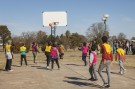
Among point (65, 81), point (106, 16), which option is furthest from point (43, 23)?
point (65, 81)

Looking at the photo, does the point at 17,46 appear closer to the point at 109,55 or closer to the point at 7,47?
the point at 7,47

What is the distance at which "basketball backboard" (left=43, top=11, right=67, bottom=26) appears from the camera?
118 feet

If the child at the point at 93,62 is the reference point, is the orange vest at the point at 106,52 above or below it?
above

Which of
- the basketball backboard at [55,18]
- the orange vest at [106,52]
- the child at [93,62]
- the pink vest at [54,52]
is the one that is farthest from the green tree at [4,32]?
the orange vest at [106,52]

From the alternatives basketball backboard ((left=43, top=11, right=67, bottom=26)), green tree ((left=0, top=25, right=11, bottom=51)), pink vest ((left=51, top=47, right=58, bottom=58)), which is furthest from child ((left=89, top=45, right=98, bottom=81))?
green tree ((left=0, top=25, right=11, bottom=51))

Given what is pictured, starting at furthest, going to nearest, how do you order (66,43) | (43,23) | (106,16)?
(66,43), (43,23), (106,16)

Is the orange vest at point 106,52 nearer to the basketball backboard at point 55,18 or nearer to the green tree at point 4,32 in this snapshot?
the basketball backboard at point 55,18

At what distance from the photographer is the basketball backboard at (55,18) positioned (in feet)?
118

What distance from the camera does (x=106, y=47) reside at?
1239cm

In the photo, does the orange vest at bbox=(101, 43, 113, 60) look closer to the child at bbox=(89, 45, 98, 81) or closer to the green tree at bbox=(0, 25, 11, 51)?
the child at bbox=(89, 45, 98, 81)

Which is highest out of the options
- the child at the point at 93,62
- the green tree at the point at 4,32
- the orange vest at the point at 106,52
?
the green tree at the point at 4,32

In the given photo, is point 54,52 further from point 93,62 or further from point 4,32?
point 4,32

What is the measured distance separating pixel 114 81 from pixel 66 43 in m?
45.7

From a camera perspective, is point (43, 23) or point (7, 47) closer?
point (7, 47)
